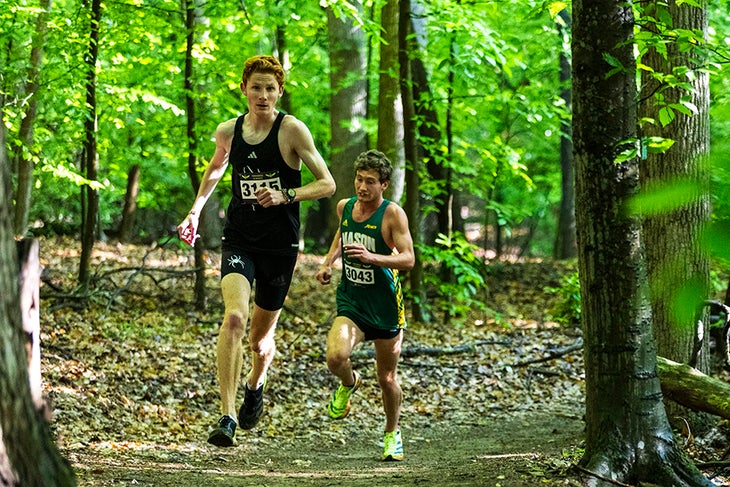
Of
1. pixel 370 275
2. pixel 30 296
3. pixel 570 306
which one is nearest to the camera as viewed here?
pixel 30 296

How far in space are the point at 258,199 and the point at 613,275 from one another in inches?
97.6

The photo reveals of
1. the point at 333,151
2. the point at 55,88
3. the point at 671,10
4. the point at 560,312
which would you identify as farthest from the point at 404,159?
the point at 671,10

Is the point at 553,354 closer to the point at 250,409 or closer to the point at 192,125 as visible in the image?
the point at 250,409

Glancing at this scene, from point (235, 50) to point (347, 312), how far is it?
8.67 metres

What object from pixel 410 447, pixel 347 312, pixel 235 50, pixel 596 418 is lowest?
pixel 410 447

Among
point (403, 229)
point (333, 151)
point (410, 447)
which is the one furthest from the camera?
point (333, 151)

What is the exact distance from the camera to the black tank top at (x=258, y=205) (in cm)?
593

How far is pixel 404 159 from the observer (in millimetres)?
12297

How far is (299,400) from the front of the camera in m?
8.97

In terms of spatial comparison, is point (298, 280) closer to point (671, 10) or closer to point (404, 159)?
point (404, 159)

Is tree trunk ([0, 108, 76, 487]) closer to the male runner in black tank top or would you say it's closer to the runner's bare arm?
the male runner in black tank top

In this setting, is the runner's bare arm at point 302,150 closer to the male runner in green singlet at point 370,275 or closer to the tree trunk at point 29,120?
the male runner in green singlet at point 370,275

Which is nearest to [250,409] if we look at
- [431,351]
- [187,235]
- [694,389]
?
[187,235]

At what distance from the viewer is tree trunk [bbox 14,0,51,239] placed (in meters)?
10.1
